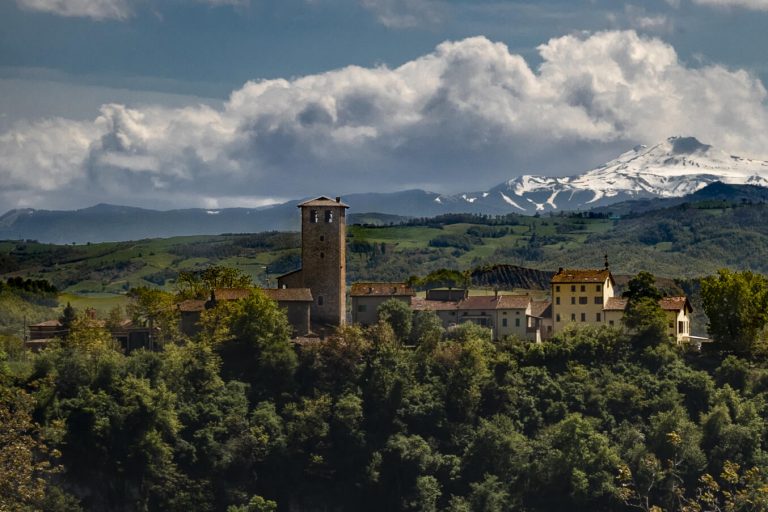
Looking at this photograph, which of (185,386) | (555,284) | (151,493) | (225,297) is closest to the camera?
(151,493)

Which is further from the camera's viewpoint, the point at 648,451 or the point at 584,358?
the point at 584,358

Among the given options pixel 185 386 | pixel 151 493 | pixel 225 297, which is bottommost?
pixel 151 493

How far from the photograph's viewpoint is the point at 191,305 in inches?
3812

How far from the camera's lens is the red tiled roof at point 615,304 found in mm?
102812

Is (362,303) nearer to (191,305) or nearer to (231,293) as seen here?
(231,293)

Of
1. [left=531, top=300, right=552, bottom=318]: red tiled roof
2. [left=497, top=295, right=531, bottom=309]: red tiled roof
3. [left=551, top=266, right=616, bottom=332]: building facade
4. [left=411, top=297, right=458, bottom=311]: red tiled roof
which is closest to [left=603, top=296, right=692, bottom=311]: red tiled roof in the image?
[left=551, top=266, right=616, bottom=332]: building facade

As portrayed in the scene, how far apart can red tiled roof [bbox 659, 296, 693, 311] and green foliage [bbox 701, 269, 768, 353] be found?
3770mm

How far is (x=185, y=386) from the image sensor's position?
296 ft

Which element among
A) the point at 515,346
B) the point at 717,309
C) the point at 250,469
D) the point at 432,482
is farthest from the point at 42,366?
the point at 717,309

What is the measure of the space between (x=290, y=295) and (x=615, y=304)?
88.5 ft

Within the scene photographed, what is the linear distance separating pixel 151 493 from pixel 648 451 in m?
33.9

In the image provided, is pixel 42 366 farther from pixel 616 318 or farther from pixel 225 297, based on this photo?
pixel 616 318

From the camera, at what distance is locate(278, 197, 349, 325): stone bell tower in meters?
97.6

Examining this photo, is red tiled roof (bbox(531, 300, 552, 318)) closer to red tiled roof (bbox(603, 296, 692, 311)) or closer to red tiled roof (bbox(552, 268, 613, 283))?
Answer: red tiled roof (bbox(552, 268, 613, 283))
